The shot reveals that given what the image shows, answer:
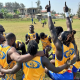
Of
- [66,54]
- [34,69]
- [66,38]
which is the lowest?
[34,69]

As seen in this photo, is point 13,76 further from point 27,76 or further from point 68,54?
point 68,54

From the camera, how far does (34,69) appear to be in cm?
212

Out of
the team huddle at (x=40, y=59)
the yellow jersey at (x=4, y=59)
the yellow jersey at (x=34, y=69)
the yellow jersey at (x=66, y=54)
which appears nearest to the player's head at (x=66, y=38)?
the team huddle at (x=40, y=59)

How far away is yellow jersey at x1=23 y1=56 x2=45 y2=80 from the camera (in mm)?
2054

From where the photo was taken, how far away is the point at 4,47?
8.27ft

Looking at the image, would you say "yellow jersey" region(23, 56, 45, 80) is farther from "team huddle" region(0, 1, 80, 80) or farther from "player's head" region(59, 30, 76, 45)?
"player's head" region(59, 30, 76, 45)

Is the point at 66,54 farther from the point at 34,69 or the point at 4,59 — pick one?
the point at 4,59

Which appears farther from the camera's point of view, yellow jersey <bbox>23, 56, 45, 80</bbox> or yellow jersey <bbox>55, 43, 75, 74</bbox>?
yellow jersey <bbox>55, 43, 75, 74</bbox>

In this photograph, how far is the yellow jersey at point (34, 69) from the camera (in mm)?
2054

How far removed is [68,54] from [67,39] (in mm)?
361

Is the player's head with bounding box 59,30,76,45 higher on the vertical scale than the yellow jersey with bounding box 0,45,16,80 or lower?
higher

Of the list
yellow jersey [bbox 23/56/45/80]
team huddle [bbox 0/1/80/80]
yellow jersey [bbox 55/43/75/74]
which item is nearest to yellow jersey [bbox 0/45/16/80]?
team huddle [bbox 0/1/80/80]

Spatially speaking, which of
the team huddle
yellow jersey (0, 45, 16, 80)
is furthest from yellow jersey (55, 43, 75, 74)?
yellow jersey (0, 45, 16, 80)

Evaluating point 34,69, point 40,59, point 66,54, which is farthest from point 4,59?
point 66,54
